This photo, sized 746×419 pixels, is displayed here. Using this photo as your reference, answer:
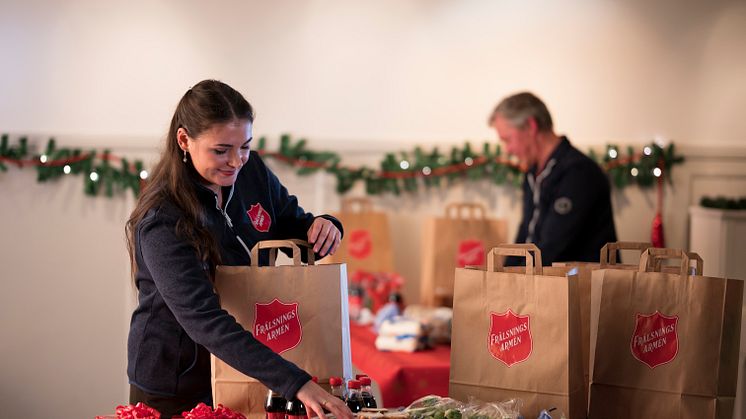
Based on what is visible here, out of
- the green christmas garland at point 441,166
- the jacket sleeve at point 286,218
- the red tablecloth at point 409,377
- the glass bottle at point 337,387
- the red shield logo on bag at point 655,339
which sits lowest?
the red tablecloth at point 409,377

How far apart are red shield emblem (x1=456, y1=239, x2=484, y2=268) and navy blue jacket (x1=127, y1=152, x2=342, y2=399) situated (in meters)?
2.28

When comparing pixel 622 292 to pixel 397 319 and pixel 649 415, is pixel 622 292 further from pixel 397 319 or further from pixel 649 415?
pixel 397 319

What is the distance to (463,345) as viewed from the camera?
2.10 metres

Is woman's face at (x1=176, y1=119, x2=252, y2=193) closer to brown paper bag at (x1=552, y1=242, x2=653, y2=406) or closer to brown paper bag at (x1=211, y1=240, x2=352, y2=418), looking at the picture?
brown paper bag at (x1=211, y1=240, x2=352, y2=418)

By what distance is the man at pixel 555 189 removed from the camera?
3834mm

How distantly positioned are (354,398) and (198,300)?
1.38ft

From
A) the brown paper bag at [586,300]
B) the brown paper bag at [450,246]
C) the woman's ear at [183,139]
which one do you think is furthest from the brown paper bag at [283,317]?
the brown paper bag at [450,246]

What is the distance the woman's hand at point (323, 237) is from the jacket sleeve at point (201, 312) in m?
0.40

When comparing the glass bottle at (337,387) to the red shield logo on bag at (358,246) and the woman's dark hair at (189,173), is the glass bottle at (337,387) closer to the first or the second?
the woman's dark hair at (189,173)

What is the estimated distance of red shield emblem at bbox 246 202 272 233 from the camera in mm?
2365

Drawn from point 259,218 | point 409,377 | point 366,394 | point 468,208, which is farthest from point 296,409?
point 468,208

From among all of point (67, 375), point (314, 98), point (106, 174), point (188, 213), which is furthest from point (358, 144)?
point (188, 213)

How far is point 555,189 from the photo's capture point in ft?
12.9

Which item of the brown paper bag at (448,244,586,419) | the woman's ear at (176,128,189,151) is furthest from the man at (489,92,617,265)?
the woman's ear at (176,128,189,151)
